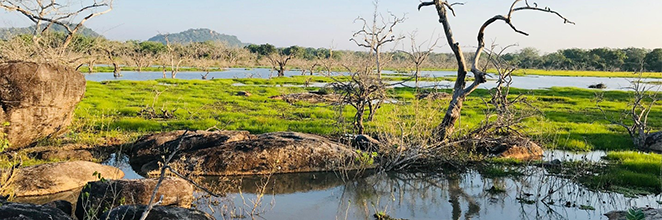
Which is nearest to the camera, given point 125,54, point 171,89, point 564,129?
point 564,129

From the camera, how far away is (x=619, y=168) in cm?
1085

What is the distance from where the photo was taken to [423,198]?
881 cm

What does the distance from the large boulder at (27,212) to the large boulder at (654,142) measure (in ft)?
47.6

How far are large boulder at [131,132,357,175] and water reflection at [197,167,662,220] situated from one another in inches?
15.4

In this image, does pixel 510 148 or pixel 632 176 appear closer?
pixel 632 176

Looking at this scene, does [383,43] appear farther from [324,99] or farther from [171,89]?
[171,89]

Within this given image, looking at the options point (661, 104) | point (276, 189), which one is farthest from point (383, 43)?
point (276, 189)

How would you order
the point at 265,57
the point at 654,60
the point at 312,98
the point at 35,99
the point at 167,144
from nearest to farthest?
the point at 35,99 → the point at 167,144 → the point at 312,98 → the point at 654,60 → the point at 265,57

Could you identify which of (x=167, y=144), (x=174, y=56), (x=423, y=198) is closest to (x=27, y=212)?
(x=167, y=144)

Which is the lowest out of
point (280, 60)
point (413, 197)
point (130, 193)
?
point (413, 197)

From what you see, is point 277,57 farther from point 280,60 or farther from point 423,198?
point 423,198

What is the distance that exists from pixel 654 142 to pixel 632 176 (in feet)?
15.7

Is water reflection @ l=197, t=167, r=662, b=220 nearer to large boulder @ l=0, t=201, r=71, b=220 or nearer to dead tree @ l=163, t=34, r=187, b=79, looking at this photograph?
large boulder @ l=0, t=201, r=71, b=220

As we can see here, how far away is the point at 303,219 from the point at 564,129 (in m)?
13.1
